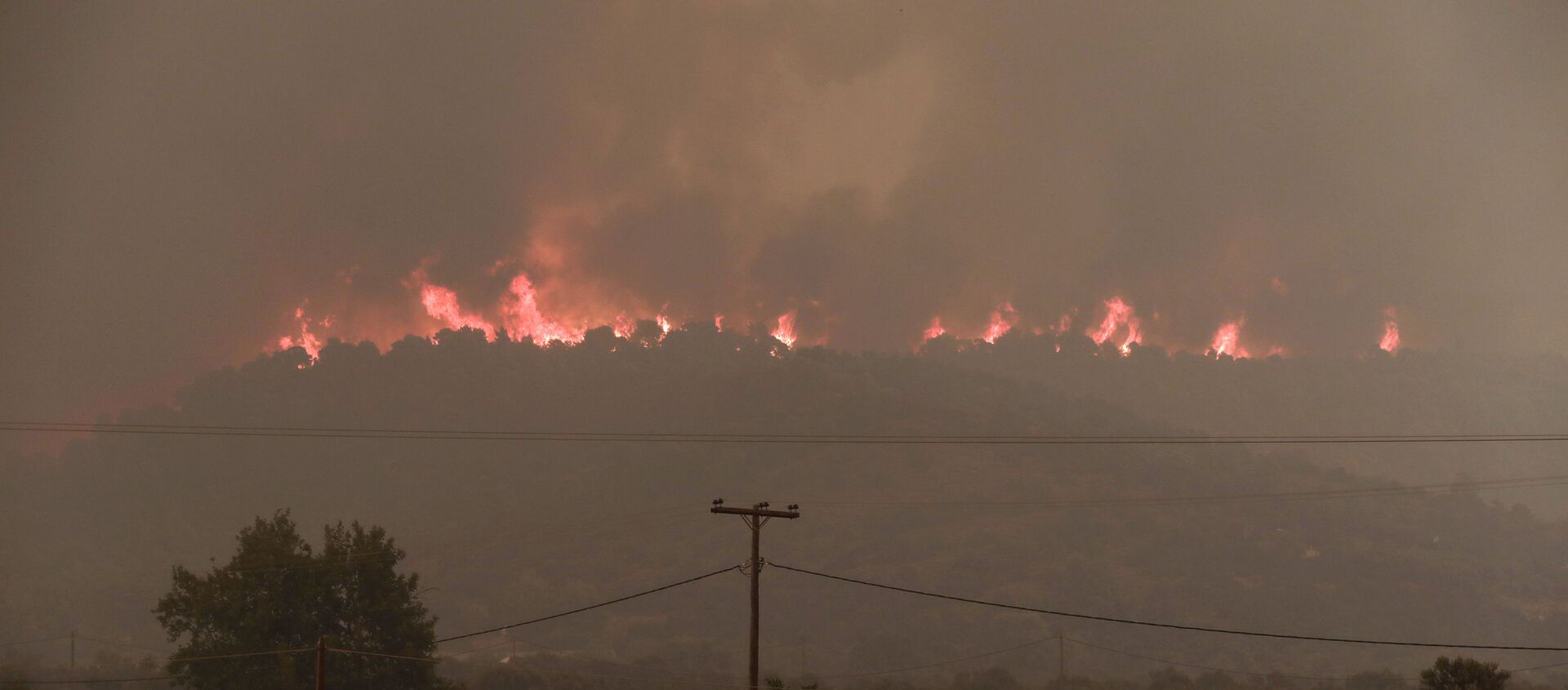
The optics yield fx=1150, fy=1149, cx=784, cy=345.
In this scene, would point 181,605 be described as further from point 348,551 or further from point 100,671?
point 100,671

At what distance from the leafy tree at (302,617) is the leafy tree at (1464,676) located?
59.7 metres

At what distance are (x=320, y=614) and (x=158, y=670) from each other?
60.8m

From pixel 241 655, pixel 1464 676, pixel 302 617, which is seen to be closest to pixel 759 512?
pixel 302 617

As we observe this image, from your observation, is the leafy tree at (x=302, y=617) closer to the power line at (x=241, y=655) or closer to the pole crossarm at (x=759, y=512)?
the power line at (x=241, y=655)

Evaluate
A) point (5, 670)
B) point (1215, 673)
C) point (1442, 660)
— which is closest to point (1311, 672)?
point (1215, 673)

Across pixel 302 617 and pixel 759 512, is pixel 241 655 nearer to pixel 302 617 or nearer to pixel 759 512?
pixel 302 617

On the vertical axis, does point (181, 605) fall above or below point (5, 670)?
above

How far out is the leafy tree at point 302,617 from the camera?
6825 centimetres

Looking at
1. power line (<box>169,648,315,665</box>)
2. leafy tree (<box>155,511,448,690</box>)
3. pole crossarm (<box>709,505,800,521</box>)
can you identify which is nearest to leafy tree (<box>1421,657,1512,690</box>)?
pole crossarm (<box>709,505,800,521</box>)

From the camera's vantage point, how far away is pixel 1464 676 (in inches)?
2628

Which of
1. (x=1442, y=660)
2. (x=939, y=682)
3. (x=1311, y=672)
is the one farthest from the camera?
(x=1311, y=672)

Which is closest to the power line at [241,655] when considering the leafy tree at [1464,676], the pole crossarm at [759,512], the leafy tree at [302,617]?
the leafy tree at [302,617]

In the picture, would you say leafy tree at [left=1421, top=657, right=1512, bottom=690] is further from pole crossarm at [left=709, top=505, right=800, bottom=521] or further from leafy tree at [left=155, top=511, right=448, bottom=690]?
leafy tree at [left=155, top=511, right=448, bottom=690]

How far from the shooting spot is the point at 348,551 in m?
72.8
